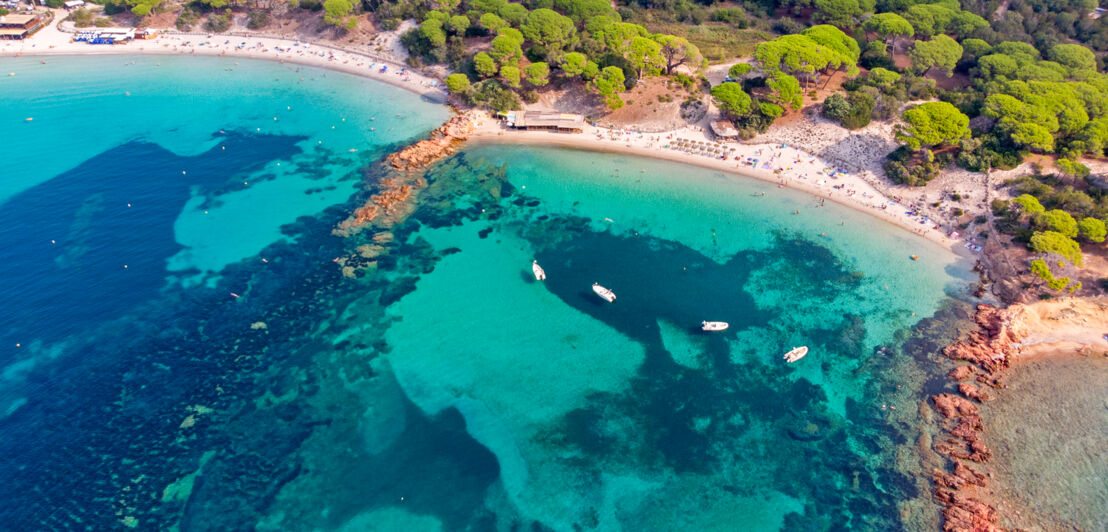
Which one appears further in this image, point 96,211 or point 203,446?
point 96,211

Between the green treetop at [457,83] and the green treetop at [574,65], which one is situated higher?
the green treetop at [574,65]

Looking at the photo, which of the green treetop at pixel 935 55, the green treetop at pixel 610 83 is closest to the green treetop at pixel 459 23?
the green treetop at pixel 610 83

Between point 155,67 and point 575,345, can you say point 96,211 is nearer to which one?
point 155,67

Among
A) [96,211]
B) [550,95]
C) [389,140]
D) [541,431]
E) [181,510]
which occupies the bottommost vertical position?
[181,510]

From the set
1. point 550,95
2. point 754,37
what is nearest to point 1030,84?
point 754,37

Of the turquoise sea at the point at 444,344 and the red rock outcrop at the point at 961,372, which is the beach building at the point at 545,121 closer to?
the turquoise sea at the point at 444,344

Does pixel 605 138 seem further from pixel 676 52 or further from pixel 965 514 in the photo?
pixel 965 514
